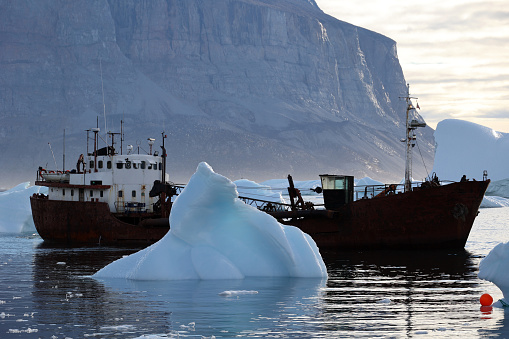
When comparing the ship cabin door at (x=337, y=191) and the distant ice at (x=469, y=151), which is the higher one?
the distant ice at (x=469, y=151)

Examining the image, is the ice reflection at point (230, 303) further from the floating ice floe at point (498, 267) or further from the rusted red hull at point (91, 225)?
the rusted red hull at point (91, 225)

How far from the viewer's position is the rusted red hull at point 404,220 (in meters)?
40.3

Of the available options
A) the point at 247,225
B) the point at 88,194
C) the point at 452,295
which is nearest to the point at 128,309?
the point at 247,225

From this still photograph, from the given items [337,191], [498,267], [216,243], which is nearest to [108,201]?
[337,191]

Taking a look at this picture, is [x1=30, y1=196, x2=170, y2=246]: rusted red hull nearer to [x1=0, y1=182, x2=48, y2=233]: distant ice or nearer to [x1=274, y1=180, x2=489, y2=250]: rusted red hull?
[x1=274, y1=180, x2=489, y2=250]: rusted red hull

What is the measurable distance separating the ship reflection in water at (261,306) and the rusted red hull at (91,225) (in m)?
13.2

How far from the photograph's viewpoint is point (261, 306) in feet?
69.5

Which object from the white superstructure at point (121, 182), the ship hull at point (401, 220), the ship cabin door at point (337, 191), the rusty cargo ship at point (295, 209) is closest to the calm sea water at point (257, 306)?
the ship hull at point (401, 220)

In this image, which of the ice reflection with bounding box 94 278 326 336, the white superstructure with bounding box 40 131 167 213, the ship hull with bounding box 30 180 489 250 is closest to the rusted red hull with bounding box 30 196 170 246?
the white superstructure with bounding box 40 131 167 213

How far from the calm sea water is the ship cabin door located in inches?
389

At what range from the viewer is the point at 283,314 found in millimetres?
20047

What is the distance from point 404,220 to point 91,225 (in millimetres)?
18115

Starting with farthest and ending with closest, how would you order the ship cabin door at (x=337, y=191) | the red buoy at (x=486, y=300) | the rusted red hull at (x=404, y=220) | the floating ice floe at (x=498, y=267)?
1. the ship cabin door at (x=337, y=191)
2. the rusted red hull at (x=404, y=220)
3. the red buoy at (x=486, y=300)
4. the floating ice floe at (x=498, y=267)

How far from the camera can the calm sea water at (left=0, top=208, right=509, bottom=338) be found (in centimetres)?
1789
